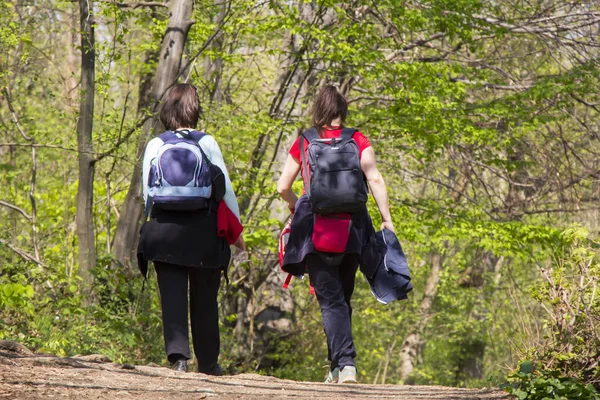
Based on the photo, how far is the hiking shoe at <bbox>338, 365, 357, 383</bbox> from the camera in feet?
17.6

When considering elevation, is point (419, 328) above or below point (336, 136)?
below

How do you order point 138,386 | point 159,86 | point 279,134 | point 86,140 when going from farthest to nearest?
point 279,134
point 159,86
point 86,140
point 138,386

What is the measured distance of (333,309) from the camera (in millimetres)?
5508

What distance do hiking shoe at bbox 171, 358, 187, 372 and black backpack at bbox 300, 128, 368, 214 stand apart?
117 centimetres

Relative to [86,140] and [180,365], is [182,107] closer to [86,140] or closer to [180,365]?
[180,365]

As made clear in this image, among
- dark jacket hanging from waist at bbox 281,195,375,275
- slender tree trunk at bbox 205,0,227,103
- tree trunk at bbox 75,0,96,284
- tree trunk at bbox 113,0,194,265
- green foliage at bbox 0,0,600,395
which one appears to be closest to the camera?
dark jacket hanging from waist at bbox 281,195,375,275

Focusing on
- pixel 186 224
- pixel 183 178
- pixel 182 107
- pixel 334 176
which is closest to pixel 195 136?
pixel 182 107

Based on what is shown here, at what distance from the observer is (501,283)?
872 inches

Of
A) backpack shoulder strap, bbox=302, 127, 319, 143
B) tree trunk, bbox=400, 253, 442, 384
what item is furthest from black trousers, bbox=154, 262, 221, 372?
tree trunk, bbox=400, 253, 442, 384

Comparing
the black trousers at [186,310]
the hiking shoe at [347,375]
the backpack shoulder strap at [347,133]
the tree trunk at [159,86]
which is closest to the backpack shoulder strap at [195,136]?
the black trousers at [186,310]

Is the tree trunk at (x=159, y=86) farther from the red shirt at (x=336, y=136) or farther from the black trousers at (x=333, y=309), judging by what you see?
the black trousers at (x=333, y=309)

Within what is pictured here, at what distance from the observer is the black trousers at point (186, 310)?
525cm

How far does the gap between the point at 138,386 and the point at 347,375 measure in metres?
1.56

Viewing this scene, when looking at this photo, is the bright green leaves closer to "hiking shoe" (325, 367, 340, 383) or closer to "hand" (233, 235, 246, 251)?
"hand" (233, 235, 246, 251)
